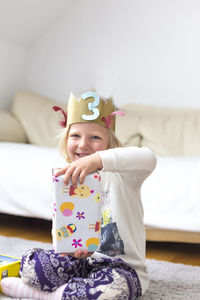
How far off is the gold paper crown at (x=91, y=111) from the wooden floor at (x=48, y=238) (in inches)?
27.5

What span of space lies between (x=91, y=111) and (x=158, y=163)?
62cm

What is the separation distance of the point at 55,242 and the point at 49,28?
2155 millimetres

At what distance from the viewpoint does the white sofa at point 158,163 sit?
1832 mm

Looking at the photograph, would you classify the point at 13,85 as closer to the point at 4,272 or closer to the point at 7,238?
the point at 7,238

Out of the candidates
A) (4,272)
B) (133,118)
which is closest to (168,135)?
(133,118)

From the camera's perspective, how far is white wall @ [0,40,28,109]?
300cm

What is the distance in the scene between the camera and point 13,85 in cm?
312

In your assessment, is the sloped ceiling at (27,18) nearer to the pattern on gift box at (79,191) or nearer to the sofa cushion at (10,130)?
the sofa cushion at (10,130)

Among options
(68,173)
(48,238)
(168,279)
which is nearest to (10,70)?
(48,238)

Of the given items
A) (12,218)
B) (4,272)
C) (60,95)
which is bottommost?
(4,272)

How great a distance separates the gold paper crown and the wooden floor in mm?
698

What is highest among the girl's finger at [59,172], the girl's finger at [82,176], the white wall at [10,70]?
the white wall at [10,70]

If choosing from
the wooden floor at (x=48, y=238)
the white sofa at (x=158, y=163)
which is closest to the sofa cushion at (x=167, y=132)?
the white sofa at (x=158, y=163)

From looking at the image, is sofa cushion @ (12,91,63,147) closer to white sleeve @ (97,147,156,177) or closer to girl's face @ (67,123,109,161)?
girl's face @ (67,123,109,161)
